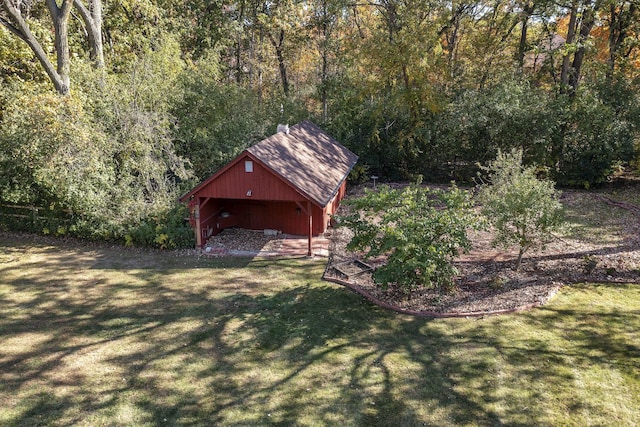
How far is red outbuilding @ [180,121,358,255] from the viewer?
13180 mm

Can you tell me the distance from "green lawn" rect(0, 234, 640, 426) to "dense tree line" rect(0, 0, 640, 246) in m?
4.53

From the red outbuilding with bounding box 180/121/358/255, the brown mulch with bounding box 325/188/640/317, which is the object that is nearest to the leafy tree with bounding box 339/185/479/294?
the brown mulch with bounding box 325/188/640/317

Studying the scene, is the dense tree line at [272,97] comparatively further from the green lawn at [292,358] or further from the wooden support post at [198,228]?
the green lawn at [292,358]

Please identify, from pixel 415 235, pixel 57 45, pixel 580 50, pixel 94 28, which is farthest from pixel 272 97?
pixel 415 235

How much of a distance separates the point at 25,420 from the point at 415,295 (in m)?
8.01

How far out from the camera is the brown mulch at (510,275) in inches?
393

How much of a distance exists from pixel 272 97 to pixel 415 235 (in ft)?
58.2

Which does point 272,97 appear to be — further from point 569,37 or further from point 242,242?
point 569,37

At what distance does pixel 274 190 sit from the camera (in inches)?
522

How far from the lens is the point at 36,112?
14.0 metres

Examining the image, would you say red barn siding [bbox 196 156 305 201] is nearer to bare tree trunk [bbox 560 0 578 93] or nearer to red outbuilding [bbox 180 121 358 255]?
red outbuilding [bbox 180 121 358 255]

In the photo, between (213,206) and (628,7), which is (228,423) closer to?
(213,206)

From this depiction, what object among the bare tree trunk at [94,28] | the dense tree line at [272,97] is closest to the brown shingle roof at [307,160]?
the dense tree line at [272,97]

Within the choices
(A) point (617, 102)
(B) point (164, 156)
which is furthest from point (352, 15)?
(B) point (164, 156)
